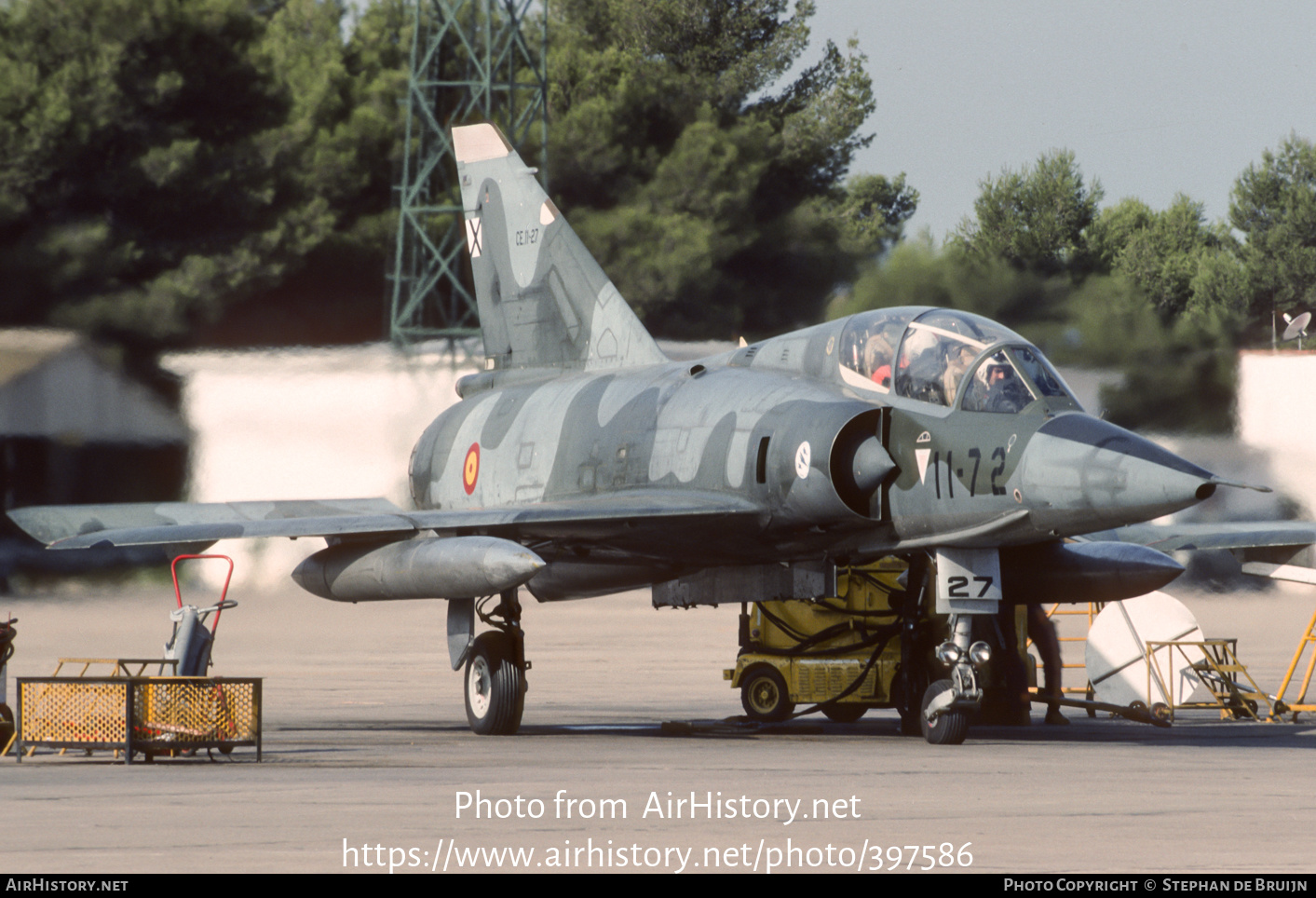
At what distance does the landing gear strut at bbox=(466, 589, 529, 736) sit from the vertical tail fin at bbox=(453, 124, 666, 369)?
309 centimetres

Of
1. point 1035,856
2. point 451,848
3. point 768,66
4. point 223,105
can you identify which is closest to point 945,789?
point 1035,856

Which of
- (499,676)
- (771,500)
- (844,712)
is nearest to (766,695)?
(844,712)

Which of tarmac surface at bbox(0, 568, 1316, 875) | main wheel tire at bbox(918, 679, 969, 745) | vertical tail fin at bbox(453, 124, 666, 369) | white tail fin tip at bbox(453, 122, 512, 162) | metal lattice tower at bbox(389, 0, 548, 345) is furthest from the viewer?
metal lattice tower at bbox(389, 0, 548, 345)

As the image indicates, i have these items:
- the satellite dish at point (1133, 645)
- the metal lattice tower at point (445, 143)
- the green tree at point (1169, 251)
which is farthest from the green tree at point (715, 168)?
the satellite dish at point (1133, 645)

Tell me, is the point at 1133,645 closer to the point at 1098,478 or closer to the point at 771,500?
the point at 771,500

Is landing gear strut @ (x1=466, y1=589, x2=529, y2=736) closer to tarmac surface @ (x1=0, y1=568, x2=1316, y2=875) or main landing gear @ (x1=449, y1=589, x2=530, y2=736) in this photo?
main landing gear @ (x1=449, y1=589, x2=530, y2=736)

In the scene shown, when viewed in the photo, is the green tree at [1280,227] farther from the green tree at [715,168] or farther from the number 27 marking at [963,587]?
the number 27 marking at [963,587]

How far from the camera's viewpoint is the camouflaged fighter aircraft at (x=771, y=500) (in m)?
12.6

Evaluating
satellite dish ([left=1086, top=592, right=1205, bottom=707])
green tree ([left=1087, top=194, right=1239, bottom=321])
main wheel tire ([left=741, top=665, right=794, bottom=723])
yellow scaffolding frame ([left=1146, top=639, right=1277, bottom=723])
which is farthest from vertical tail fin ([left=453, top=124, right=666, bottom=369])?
green tree ([left=1087, top=194, right=1239, bottom=321])

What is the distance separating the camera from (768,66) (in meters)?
52.1

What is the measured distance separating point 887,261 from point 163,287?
50.1ft

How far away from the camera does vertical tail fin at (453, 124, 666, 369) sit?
17359mm

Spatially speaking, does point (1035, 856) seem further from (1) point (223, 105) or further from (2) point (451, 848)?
(1) point (223, 105)

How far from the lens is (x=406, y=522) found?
14.4 m
